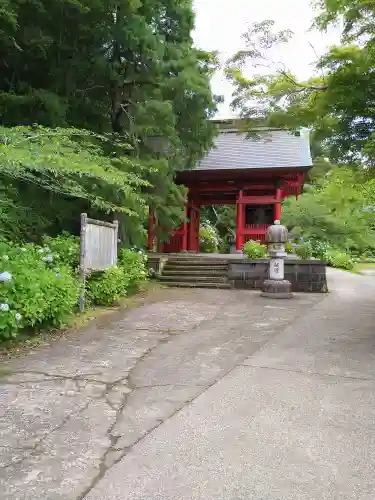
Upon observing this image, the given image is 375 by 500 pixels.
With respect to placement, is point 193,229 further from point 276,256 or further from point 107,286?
point 107,286

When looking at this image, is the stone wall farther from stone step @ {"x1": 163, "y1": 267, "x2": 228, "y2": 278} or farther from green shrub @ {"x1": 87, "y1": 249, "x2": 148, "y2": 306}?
green shrub @ {"x1": 87, "y1": 249, "x2": 148, "y2": 306}

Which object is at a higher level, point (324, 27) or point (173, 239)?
point (324, 27)

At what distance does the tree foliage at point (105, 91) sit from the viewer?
7.30 metres

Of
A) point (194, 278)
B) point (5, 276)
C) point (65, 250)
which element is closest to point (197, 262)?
point (194, 278)

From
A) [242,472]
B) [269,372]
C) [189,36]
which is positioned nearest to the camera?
[242,472]

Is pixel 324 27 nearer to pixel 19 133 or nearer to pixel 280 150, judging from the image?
pixel 19 133

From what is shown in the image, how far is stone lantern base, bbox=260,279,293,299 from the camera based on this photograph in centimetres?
979

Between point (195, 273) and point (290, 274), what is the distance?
2673 mm

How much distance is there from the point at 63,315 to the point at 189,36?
313 inches

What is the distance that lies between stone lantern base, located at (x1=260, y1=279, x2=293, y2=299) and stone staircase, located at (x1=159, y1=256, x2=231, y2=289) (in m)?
1.58

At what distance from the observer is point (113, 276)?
7676mm

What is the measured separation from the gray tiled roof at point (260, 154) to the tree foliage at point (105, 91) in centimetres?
441

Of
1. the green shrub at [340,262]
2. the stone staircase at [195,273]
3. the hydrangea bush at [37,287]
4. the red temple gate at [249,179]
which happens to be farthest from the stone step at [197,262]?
the green shrub at [340,262]

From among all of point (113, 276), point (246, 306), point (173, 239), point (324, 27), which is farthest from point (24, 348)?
point (173, 239)
